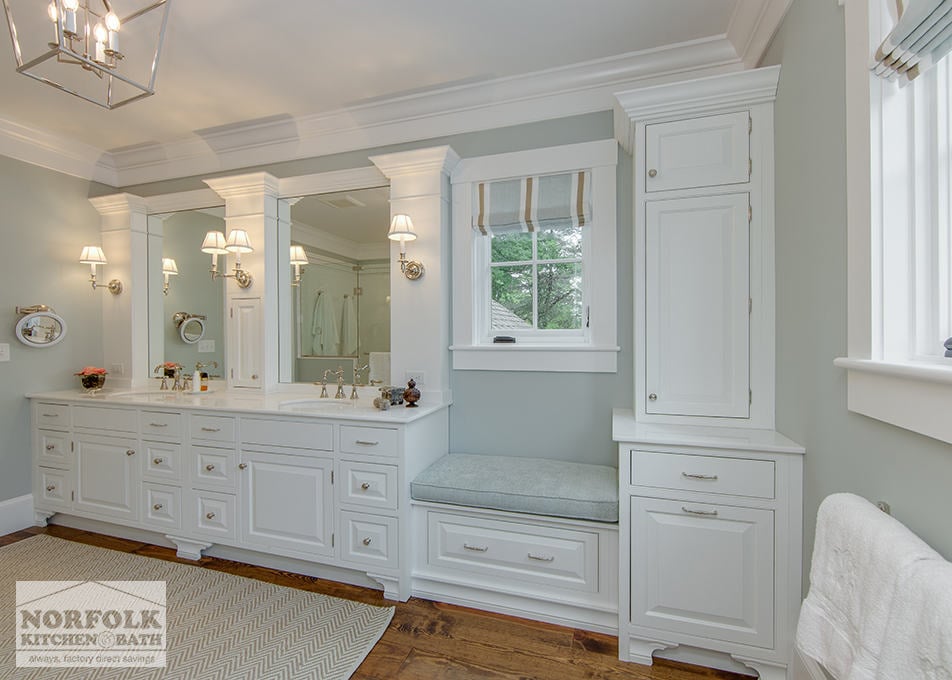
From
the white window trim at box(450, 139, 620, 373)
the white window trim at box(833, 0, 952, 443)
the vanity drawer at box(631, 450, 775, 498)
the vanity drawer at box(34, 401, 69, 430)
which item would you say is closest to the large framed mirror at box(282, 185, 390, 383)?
the white window trim at box(450, 139, 620, 373)

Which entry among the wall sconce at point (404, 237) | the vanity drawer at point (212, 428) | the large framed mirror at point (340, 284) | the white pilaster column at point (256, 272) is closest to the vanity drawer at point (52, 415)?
the white pilaster column at point (256, 272)

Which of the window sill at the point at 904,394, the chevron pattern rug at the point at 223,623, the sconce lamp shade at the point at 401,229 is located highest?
the sconce lamp shade at the point at 401,229

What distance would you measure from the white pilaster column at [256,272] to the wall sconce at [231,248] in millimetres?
38

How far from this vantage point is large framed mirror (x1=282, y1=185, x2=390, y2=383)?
8.73ft

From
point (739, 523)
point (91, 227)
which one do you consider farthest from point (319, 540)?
point (91, 227)

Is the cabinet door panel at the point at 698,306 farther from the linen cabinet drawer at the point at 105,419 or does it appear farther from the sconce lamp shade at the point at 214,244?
the linen cabinet drawer at the point at 105,419

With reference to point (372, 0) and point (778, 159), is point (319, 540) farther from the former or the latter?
point (778, 159)

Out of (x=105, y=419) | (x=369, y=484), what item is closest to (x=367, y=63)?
(x=369, y=484)

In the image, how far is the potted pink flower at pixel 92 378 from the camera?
9.66ft

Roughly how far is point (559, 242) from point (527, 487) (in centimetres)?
135

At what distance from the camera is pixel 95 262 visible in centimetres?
314

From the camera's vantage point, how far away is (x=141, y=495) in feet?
8.32

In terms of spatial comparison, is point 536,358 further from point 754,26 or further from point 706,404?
point 754,26

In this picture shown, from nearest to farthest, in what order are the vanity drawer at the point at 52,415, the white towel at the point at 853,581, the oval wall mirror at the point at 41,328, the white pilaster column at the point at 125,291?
the white towel at the point at 853,581, the vanity drawer at the point at 52,415, the oval wall mirror at the point at 41,328, the white pilaster column at the point at 125,291
